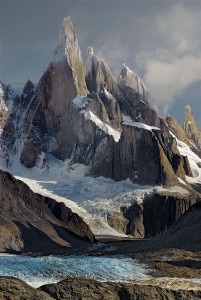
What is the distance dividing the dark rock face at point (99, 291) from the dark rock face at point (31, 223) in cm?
5289

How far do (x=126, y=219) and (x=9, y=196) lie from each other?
67.8 meters

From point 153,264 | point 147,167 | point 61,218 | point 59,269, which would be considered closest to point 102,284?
point 59,269

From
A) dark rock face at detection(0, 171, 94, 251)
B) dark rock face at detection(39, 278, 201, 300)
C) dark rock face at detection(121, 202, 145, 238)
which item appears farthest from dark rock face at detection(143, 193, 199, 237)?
dark rock face at detection(39, 278, 201, 300)

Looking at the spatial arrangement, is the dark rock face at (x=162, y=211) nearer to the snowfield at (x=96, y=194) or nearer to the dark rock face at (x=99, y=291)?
the snowfield at (x=96, y=194)

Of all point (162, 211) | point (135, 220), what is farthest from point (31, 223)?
point (162, 211)

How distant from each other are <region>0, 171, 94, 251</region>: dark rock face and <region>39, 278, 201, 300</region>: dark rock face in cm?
5289

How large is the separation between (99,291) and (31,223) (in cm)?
7547

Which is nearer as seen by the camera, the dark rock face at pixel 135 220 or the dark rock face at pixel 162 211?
the dark rock face at pixel 135 220

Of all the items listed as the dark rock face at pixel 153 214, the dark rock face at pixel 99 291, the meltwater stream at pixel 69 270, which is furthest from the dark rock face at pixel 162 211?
the dark rock face at pixel 99 291

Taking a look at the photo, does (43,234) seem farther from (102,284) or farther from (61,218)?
(102,284)

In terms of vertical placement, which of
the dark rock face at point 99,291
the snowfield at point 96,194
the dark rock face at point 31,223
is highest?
the snowfield at point 96,194

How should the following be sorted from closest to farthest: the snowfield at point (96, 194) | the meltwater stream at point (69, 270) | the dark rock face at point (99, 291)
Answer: the dark rock face at point (99, 291) < the meltwater stream at point (69, 270) < the snowfield at point (96, 194)

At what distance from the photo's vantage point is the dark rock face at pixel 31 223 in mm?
85550

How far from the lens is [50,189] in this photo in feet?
603
